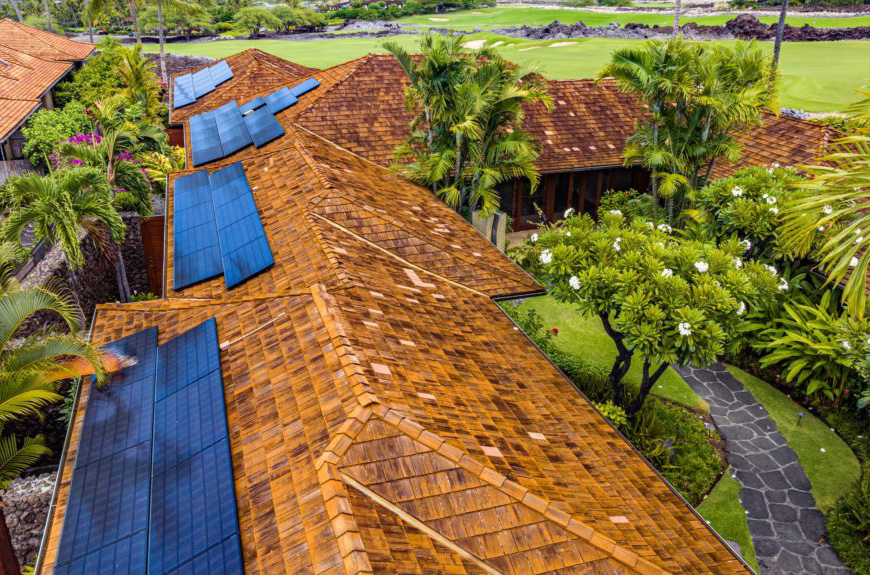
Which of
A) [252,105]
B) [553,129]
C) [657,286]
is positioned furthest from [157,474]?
[553,129]

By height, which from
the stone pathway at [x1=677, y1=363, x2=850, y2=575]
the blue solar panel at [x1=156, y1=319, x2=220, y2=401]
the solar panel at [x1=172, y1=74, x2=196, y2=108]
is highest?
the solar panel at [x1=172, y1=74, x2=196, y2=108]

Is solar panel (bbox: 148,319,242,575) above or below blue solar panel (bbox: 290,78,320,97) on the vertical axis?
below

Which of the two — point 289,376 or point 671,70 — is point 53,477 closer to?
point 289,376

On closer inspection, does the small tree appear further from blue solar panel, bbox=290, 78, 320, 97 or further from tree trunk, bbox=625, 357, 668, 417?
tree trunk, bbox=625, 357, 668, 417

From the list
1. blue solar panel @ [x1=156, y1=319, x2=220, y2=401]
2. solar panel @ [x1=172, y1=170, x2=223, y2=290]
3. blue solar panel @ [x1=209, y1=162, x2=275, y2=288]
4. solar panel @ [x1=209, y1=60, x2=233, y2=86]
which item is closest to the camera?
blue solar panel @ [x1=156, y1=319, x2=220, y2=401]

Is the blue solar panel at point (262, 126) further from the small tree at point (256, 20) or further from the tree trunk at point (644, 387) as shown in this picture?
the small tree at point (256, 20)

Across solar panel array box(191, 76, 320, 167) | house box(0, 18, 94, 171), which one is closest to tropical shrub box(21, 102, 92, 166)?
house box(0, 18, 94, 171)

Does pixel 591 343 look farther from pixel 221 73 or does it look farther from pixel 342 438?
pixel 221 73
